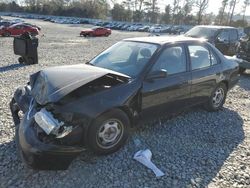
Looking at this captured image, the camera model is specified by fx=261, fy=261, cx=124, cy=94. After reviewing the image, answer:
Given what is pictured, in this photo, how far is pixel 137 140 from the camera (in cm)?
407

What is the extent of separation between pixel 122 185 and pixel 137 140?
104 centimetres

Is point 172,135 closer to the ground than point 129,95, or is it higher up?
closer to the ground

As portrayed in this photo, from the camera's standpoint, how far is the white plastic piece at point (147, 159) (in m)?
3.37

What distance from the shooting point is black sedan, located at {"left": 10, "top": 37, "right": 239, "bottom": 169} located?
10.1 ft

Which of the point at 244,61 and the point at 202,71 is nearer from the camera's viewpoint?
the point at 202,71

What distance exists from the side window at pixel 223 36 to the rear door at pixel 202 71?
652 centimetres

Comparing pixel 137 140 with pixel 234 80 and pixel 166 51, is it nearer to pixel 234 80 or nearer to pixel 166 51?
pixel 166 51

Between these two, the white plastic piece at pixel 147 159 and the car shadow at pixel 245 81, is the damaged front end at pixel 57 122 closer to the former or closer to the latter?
the white plastic piece at pixel 147 159

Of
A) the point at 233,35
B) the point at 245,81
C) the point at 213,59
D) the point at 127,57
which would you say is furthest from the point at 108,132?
the point at 233,35

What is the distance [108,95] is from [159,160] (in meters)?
1.18

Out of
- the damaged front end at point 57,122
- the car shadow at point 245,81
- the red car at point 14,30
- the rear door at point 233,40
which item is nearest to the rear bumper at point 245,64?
the car shadow at point 245,81

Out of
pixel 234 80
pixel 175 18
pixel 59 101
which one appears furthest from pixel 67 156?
pixel 175 18

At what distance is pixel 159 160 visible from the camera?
365 centimetres

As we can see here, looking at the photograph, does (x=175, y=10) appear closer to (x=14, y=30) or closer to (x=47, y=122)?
(x=14, y=30)
